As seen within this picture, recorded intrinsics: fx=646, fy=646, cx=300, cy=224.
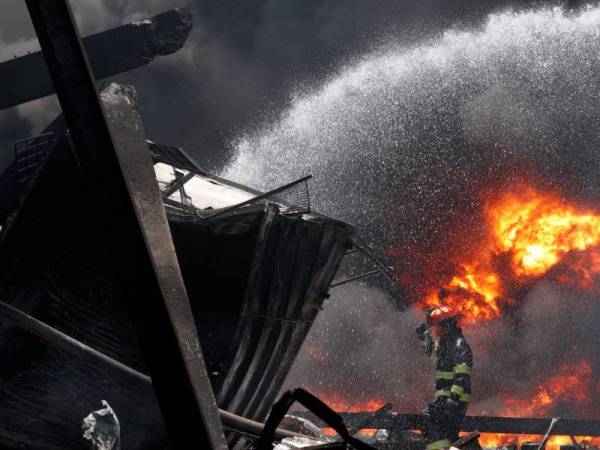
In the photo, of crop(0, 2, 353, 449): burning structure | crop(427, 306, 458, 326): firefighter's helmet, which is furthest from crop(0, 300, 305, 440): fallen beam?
crop(427, 306, 458, 326): firefighter's helmet

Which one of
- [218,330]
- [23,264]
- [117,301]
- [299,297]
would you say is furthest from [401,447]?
[23,264]

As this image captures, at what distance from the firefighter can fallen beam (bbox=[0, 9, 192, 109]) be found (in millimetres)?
7019

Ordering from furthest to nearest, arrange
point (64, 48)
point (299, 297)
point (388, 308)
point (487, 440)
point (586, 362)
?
1. point (388, 308)
2. point (586, 362)
3. point (487, 440)
4. point (299, 297)
5. point (64, 48)

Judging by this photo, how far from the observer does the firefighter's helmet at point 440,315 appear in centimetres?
1085

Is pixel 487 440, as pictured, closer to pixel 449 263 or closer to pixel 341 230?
pixel 449 263

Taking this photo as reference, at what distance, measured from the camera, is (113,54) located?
11.9 meters

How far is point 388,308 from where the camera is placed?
2352 cm

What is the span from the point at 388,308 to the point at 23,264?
63.1 ft

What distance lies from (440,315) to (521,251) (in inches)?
355

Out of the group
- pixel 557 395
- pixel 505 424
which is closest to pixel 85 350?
pixel 505 424

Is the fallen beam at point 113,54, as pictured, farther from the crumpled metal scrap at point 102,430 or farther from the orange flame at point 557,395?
the orange flame at point 557,395

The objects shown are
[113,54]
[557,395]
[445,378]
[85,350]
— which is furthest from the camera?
[557,395]

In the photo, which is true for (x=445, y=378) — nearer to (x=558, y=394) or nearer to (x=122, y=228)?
(x=122, y=228)

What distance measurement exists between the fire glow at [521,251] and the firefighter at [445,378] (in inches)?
249
